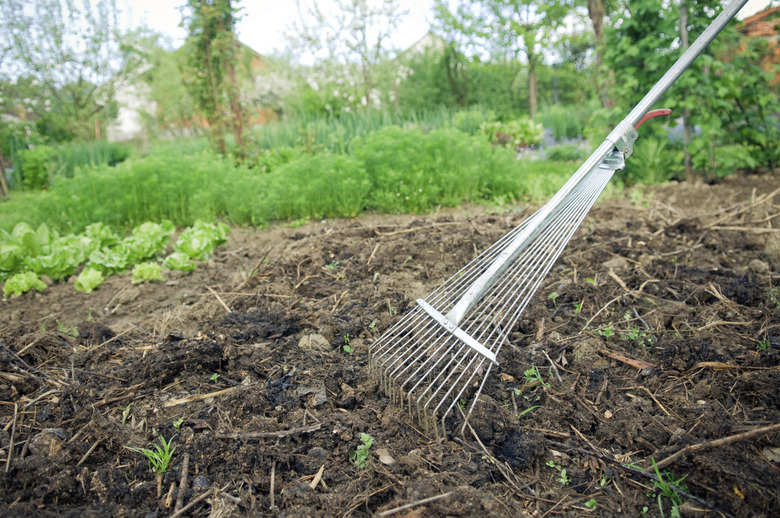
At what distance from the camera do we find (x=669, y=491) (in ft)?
4.95

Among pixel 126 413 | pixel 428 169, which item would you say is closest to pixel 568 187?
pixel 126 413

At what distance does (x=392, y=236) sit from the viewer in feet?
12.2

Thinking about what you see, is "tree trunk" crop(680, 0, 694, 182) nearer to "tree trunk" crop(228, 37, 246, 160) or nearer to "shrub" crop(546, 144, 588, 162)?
"shrub" crop(546, 144, 588, 162)

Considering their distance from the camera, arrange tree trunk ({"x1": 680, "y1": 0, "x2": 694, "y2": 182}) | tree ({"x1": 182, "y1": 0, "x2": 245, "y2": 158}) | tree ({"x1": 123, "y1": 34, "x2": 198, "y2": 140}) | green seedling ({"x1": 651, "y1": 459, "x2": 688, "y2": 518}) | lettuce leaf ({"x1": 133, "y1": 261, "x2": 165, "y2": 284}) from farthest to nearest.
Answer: tree ({"x1": 123, "y1": 34, "x2": 198, "y2": 140}), tree ({"x1": 182, "y1": 0, "x2": 245, "y2": 158}), tree trunk ({"x1": 680, "y1": 0, "x2": 694, "y2": 182}), lettuce leaf ({"x1": 133, "y1": 261, "x2": 165, "y2": 284}), green seedling ({"x1": 651, "y1": 459, "x2": 688, "y2": 518})

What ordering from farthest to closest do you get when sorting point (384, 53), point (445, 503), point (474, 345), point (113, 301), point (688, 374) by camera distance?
1. point (384, 53)
2. point (113, 301)
3. point (688, 374)
4. point (474, 345)
5. point (445, 503)

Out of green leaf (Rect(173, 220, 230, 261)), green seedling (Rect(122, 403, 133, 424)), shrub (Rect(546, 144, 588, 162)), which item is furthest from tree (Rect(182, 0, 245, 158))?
green seedling (Rect(122, 403, 133, 424))

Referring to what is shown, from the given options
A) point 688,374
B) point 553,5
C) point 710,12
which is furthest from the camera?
point 553,5

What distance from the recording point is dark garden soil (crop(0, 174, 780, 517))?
1.53m

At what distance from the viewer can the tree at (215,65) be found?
681cm

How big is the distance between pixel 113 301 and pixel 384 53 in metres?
13.0

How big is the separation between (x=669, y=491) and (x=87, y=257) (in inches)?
165

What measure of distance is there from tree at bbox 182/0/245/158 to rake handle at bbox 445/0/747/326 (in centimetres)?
602

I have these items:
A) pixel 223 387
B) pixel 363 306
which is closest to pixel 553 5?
pixel 363 306

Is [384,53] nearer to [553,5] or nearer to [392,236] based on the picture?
[553,5]
